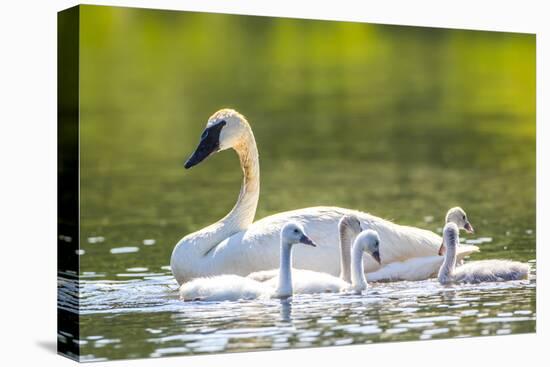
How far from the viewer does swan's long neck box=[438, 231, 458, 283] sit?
16.4m

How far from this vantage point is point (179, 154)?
17.4m

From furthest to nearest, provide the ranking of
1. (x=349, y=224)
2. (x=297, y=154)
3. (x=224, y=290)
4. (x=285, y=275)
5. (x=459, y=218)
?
(x=459, y=218) → (x=297, y=154) → (x=349, y=224) → (x=285, y=275) → (x=224, y=290)

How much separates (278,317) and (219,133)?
6.79ft

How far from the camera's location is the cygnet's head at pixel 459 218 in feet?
55.6

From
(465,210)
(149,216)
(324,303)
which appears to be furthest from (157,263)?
(465,210)

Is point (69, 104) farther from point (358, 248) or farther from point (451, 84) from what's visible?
point (451, 84)

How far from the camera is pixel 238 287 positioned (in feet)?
50.5

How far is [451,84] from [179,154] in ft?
9.16

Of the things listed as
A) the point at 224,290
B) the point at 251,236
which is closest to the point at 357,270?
the point at 251,236

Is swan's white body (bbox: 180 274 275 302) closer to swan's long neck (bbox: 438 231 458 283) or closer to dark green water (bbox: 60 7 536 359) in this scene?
dark green water (bbox: 60 7 536 359)

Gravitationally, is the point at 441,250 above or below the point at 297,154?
below

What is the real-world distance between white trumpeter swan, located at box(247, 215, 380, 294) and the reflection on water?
10 centimetres

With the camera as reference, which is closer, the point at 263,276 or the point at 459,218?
the point at 263,276

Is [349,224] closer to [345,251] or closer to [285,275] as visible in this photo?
[345,251]
